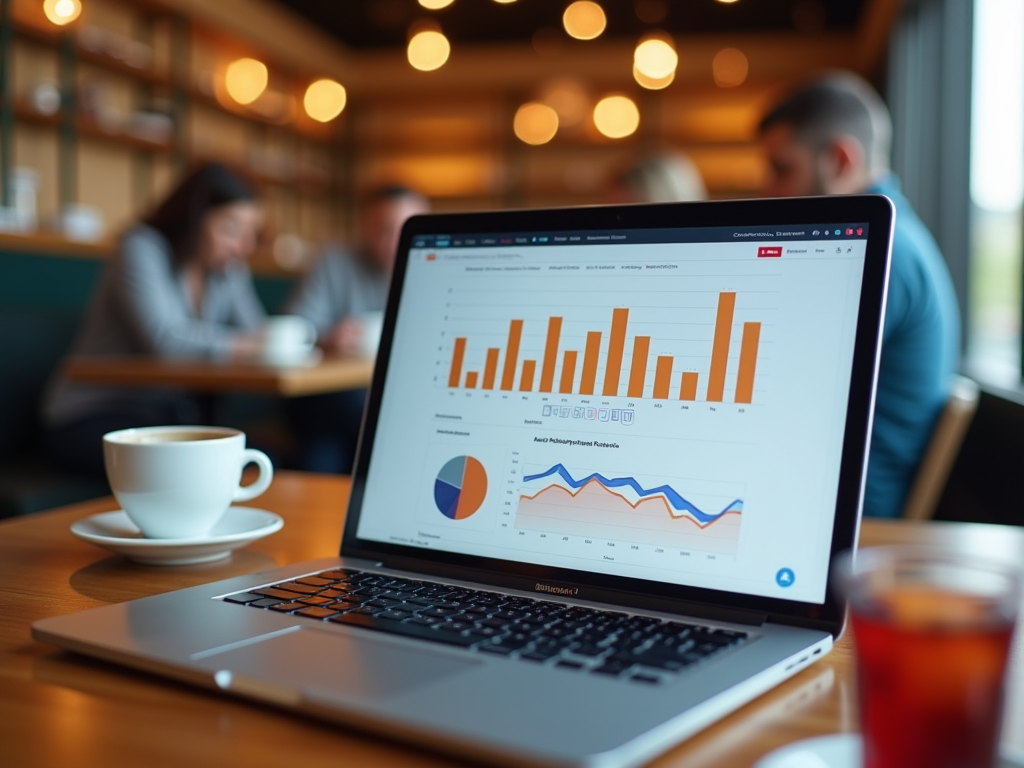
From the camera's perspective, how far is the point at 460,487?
0.74 m

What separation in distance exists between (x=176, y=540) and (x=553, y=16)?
6071 mm

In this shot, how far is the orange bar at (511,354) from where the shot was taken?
749 mm

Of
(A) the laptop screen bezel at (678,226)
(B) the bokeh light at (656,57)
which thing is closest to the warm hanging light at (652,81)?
(B) the bokeh light at (656,57)

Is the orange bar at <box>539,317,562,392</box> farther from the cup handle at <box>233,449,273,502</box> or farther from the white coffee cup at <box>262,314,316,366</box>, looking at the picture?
the white coffee cup at <box>262,314,316,366</box>

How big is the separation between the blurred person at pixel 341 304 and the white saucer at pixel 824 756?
2745 mm

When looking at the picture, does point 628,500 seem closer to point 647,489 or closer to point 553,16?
point 647,489

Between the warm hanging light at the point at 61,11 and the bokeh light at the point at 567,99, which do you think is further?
the bokeh light at the point at 567,99

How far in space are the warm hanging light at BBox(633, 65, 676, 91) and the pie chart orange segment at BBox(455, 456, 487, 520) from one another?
20.6 ft

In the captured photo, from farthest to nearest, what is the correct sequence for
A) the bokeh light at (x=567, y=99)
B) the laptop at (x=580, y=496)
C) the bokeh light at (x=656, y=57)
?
the bokeh light at (x=567, y=99) < the bokeh light at (x=656, y=57) < the laptop at (x=580, y=496)

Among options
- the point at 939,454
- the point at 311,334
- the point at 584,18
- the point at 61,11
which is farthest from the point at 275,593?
the point at 584,18

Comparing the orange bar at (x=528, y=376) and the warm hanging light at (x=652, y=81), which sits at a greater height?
the warm hanging light at (x=652, y=81)

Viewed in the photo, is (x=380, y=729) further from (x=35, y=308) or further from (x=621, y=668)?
(x=35, y=308)

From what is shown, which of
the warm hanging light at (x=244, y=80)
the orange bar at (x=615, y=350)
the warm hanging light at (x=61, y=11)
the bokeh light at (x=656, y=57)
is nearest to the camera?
the orange bar at (x=615, y=350)

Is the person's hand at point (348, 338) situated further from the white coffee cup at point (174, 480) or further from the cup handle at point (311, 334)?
the white coffee cup at point (174, 480)
